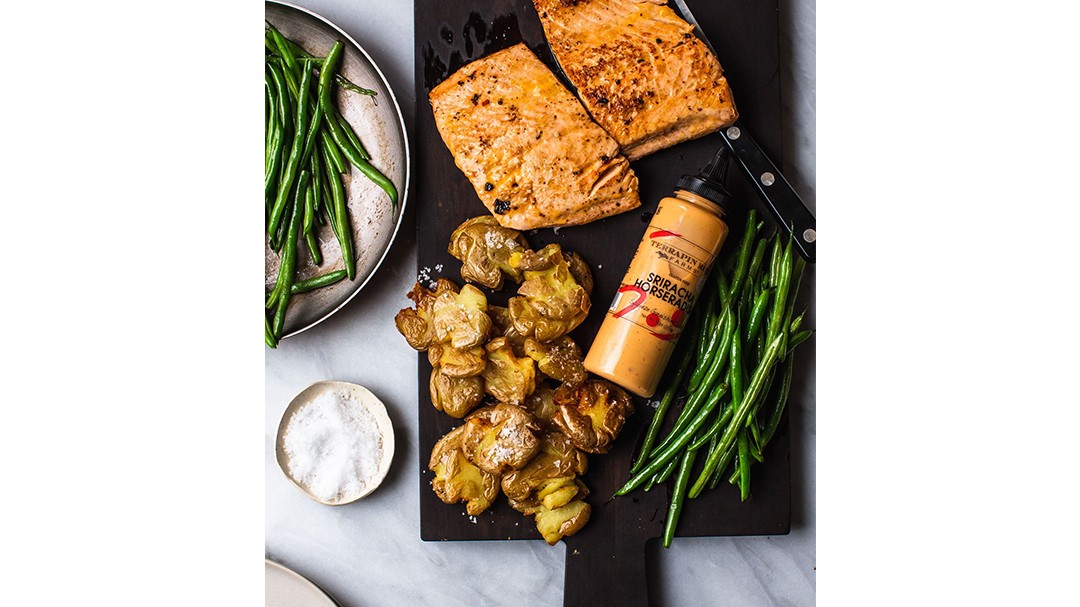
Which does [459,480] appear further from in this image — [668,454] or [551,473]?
[668,454]

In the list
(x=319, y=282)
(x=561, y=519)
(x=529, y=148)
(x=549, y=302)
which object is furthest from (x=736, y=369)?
(x=319, y=282)

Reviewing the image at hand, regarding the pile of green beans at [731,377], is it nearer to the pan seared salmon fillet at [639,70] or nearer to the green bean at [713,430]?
the green bean at [713,430]

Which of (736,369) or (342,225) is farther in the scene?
(342,225)

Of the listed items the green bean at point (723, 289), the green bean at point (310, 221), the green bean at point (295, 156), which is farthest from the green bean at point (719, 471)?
the green bean at point (295, 156)

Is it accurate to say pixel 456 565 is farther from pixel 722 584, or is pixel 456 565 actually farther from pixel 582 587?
pixel 722 584
